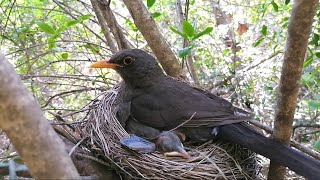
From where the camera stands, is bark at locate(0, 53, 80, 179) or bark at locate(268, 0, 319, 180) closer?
bark at locate(0, 53, 80, 179)

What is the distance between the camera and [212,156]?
96.0 inches

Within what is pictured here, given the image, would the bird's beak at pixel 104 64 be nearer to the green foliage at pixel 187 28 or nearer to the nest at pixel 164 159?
the nest at pixel 164 159

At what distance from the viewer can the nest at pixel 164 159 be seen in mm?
2199

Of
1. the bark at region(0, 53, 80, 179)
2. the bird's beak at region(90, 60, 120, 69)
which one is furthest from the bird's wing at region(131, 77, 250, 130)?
the bark at region(0, 53, 80, 179)

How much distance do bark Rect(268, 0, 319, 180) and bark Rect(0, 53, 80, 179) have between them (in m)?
0.98

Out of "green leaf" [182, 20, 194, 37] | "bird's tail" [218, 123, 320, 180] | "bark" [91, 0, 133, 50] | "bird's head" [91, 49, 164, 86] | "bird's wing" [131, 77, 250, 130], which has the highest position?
"bark" [91, 0, 133, 50]

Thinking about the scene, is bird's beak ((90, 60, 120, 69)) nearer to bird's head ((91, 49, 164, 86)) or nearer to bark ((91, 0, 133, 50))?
bird's head ((91, 49, 164, 86))

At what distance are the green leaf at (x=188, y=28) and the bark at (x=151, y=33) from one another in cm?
24

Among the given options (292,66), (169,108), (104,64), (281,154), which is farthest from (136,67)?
(292,66)

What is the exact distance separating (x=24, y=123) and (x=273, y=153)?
1517 mm

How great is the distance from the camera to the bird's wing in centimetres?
254

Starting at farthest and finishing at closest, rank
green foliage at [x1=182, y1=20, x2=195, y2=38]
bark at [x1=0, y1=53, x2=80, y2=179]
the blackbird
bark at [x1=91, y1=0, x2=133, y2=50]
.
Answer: bark at [x1=91, y1=0, x2=133, y2=50] → green foliage at [x1=182, y1=20, x2=195, y2=38] → the blackbird → bark at [x1=0, y1=53, x2=80, y2=179]

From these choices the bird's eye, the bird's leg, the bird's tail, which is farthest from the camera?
the bird's eye

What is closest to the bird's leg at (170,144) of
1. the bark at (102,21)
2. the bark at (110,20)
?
the bark at (110,20)
